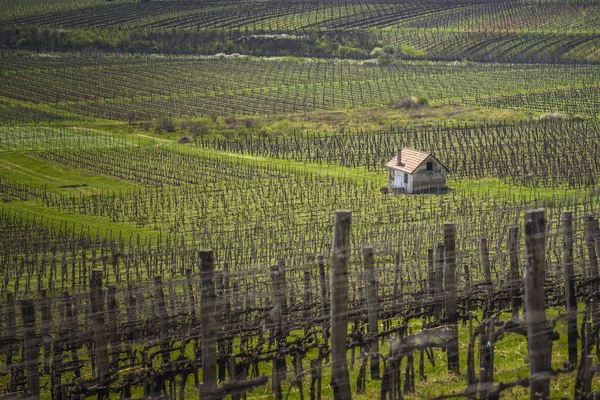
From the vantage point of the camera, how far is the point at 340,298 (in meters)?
11.4

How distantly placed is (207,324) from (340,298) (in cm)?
148

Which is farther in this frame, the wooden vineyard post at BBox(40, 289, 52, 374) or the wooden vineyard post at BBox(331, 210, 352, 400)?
the wooden vineyard post at BBox(40, 289, 52, 374)

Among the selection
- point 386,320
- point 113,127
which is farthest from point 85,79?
point 386,320

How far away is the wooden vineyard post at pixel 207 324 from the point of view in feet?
36.1

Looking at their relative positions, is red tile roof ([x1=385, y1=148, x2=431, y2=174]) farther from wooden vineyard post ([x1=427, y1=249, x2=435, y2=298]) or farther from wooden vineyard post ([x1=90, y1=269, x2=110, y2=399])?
wooden vineyard post ([x1=90, y1=269, x2=110, y2=399])

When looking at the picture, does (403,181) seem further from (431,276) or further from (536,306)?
(536,306)

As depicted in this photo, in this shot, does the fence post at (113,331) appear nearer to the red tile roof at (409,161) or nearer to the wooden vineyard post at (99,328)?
the wooden vineyard post at (99,328)

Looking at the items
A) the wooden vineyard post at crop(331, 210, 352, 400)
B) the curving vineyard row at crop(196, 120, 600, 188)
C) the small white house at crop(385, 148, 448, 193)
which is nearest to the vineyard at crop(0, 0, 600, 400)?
the wooden vineyard post at crop(331, 210, 352, 400)

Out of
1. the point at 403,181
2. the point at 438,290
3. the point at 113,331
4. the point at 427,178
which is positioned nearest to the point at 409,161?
the point at 403,181

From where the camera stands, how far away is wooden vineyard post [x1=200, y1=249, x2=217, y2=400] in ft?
36.1

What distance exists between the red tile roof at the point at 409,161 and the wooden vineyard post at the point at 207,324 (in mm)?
28783

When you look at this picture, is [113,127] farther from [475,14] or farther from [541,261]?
[475,14]

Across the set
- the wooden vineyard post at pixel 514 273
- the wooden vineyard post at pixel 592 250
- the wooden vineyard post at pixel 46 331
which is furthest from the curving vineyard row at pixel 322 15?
the wooden vineyard post at pixel 46 331

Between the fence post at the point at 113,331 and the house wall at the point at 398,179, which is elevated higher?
the house wall at the point at 398,179
